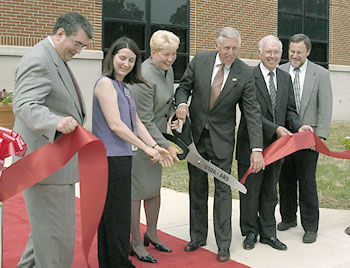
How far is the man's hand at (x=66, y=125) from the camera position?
2.91 m

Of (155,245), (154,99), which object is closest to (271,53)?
(154,99)

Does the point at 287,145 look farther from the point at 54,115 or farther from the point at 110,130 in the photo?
the point at 54,115

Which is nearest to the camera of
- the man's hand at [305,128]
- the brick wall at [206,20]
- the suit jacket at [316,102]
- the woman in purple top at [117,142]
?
the woman in purple top at [117,142]

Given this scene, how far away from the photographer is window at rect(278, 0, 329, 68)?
17.7m

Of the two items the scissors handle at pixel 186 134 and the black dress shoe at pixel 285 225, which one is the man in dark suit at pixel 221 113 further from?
the black dress shoe at pixel 285 225

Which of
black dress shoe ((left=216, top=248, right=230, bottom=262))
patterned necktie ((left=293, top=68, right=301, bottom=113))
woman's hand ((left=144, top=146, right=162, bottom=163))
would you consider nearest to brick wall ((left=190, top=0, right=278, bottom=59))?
patterned necktie ((left=293, top=68, right=301, bottom=113))

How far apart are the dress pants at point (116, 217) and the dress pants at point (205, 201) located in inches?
44.3

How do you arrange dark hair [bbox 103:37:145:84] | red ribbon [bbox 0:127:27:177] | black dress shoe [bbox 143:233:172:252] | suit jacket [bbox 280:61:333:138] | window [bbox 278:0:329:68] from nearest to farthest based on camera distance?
red ribbon [bbox 0:127:27:177]
dark hair [bbox 103:37:145:84]
black dress shoe [bbox 143:233:172:252]
suit jacket [bbox 280:61:333:138]
window [bbox 278:0:329:68]

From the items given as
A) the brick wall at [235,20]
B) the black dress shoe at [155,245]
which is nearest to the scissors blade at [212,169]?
the black dress shoe at [155,245]

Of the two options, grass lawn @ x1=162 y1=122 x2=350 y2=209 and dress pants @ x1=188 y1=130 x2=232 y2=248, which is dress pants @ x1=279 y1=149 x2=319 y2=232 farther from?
grass lawn @ x1=162 y1=122 x2=350 y2=209

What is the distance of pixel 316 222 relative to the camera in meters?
5.27

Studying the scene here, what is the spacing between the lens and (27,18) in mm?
11820

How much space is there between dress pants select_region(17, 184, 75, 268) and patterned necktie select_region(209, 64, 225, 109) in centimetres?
188

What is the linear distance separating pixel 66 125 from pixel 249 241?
2.72 m
